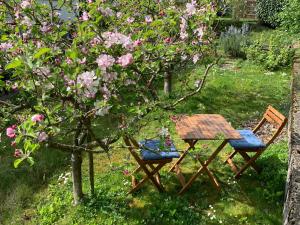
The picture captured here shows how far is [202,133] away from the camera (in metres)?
5.39

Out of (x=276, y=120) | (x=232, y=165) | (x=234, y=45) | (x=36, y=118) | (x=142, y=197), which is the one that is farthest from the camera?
(x=234, y=45)

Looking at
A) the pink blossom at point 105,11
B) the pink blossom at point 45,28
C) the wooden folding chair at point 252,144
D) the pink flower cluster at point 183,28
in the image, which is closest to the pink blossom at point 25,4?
the pink blossom at point 45,28

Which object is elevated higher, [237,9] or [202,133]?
[237,9]

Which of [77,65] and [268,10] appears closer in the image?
[77,65]

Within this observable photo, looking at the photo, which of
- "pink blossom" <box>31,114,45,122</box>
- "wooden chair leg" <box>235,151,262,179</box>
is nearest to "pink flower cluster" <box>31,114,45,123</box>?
"pink blossom" <box>31,114,45,122</box>

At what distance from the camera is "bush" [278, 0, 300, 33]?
7.93 metres

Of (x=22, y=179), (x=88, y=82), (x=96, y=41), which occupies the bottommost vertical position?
(x=22, y=179)

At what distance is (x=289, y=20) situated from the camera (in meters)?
8.29

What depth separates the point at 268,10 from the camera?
1809cm

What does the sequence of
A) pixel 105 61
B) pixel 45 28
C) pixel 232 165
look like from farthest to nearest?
pixel 232 165 < pixel 45 28 < pixel 105 61

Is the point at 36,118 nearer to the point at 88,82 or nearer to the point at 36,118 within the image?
the point at 36,118

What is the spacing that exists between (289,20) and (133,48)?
5633 millimetres

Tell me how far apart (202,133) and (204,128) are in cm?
22

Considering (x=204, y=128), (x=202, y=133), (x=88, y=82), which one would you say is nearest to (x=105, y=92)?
(x=88, y=82)
